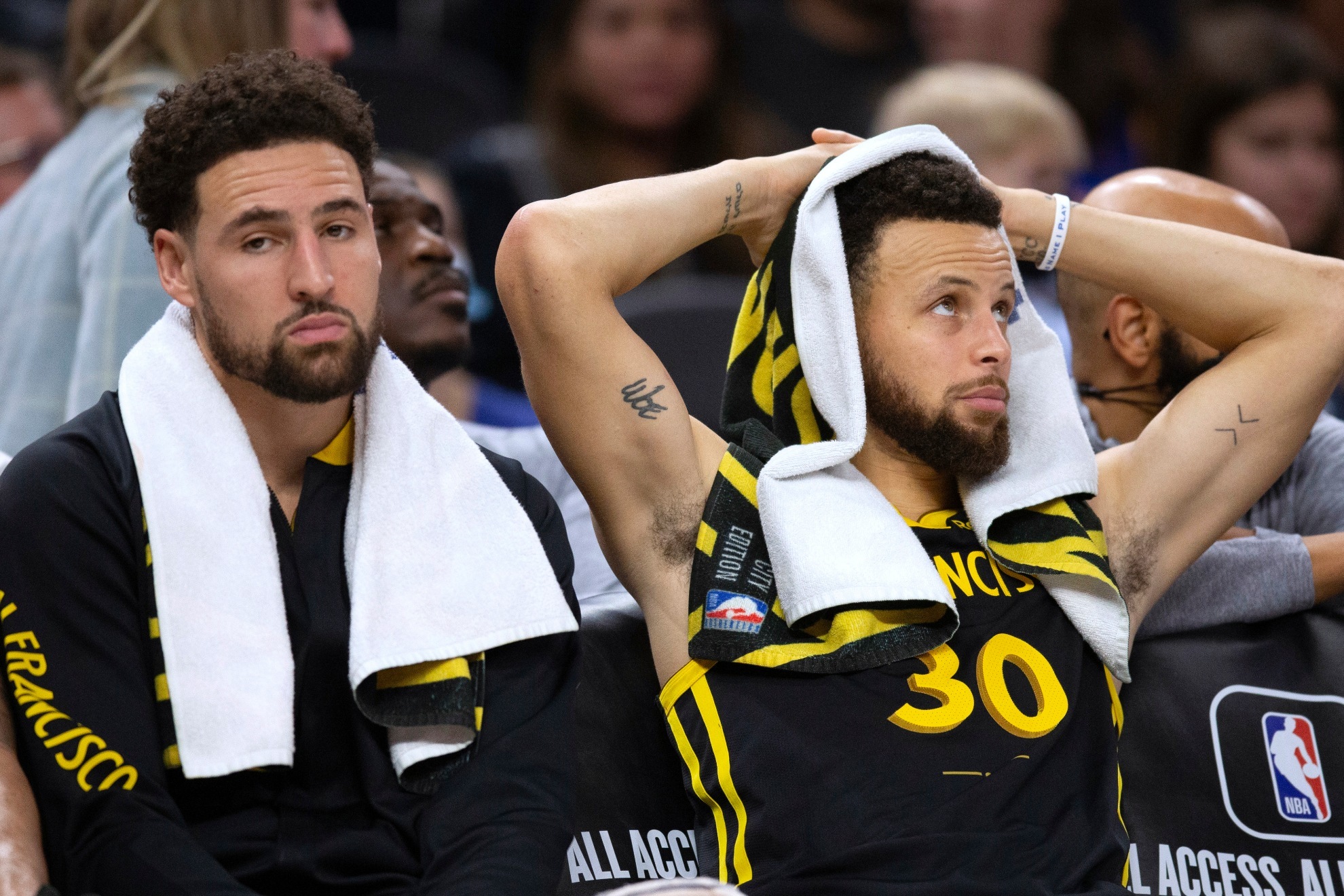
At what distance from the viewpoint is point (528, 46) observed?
531cm

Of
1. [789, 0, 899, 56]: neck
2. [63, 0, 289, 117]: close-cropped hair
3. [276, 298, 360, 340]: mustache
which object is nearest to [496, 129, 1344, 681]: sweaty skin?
[276, 298, 360, 340]: mustache

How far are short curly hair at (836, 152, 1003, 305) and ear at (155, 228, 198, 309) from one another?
95 centimetres

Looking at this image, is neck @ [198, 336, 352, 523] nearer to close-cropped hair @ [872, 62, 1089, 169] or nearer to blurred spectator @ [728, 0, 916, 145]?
close-cropped hair @ [872, 62, 1089, 169]

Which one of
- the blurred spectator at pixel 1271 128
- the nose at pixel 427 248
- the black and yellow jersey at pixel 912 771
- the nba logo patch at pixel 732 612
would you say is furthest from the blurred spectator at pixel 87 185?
the blurred spectator at pixel 1271 128

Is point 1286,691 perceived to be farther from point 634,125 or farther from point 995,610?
point 634,125

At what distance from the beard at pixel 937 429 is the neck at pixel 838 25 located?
3.14 m

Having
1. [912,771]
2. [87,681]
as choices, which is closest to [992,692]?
[912,771]

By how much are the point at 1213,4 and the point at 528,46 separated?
7.99 ft

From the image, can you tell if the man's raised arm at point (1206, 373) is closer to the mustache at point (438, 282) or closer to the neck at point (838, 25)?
the mustache at point (438, 282)

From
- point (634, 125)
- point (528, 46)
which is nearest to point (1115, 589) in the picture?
point (634, 125)

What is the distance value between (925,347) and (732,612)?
503 mm

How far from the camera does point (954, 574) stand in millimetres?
2273

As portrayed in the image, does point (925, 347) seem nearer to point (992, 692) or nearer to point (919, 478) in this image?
point (919, 478)

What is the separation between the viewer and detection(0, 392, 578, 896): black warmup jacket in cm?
169
